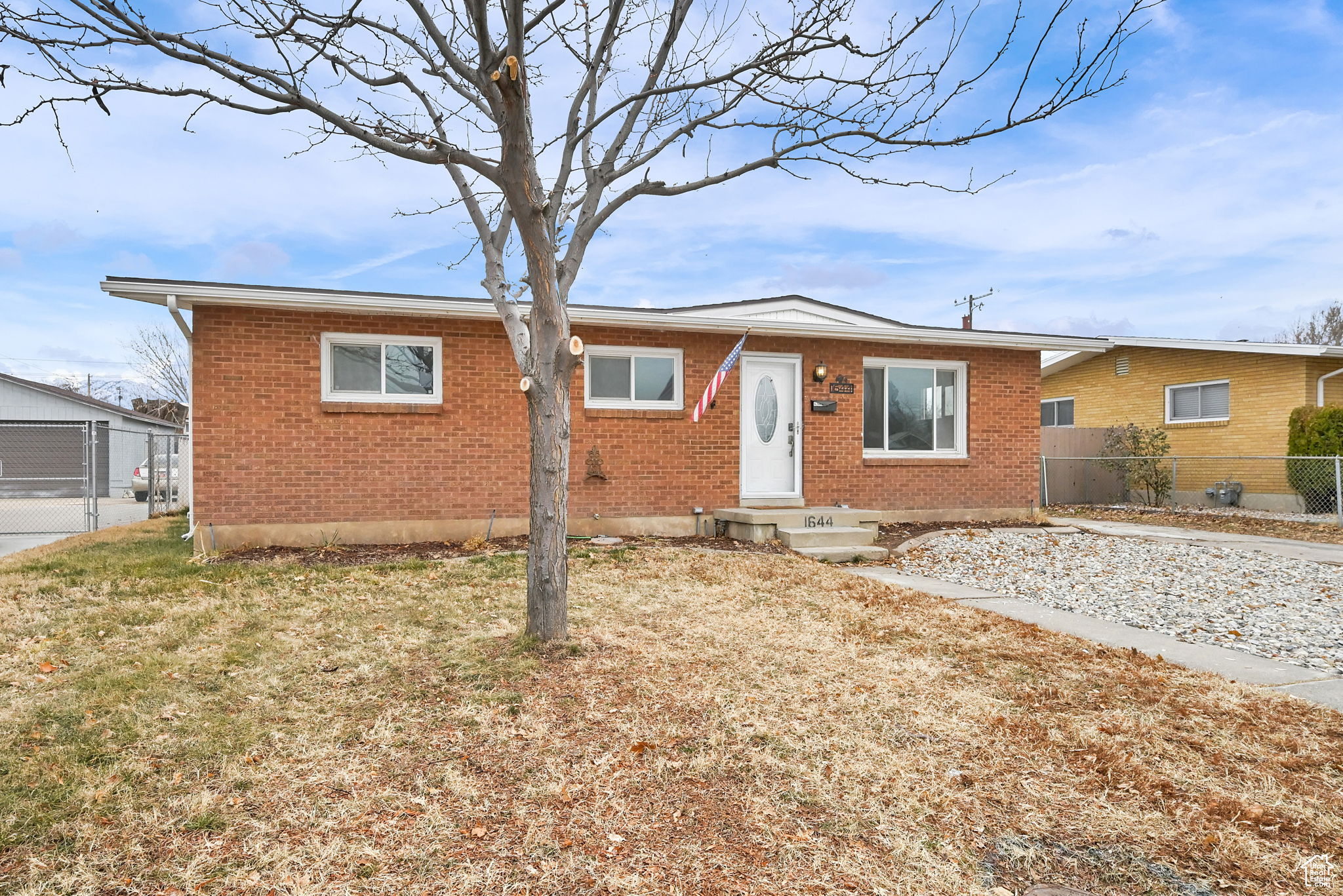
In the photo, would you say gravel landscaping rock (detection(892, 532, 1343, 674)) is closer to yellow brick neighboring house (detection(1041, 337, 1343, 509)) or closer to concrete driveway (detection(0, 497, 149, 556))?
yellow brick neighboring house (detection(1041, 337, 1343, 509))

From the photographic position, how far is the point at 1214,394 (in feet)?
54.9

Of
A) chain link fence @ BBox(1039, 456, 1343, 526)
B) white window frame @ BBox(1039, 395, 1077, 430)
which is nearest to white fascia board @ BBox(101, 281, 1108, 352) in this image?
chain link fence @ BBox(1039, 456, 1343, 526)

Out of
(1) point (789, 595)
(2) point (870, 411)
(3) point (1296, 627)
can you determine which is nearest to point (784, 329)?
(2) point (870, 411)

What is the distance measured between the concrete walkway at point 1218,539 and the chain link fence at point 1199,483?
210cm

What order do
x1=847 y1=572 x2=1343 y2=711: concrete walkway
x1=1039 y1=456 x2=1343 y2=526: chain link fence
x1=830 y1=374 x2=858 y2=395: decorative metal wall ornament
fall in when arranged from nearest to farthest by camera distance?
x1=847 y1=572 x2=1343 y2=711: concrete walkway
x1=830 y1=374 x2=858 y2=395: decorative metal wall ornament
x1=1039 y1=456 x2=1343 y2=526: chain link fence

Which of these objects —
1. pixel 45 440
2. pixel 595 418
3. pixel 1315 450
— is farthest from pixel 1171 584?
pixel 45 440

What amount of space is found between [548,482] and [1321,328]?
41074mm

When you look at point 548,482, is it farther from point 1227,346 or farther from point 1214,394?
point 1214,394

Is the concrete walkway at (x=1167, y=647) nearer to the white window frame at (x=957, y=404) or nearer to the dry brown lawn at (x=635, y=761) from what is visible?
the dry brown lawn at (x=635, y=761)

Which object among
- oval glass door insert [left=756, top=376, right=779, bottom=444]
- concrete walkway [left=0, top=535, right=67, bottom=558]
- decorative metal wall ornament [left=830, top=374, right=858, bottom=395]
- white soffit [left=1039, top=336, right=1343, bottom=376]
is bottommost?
concrete walkway [left=0, top=535, right=67, bottom=558]

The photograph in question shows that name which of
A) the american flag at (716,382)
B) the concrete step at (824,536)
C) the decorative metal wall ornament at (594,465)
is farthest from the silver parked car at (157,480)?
the concrete step at (824,536)

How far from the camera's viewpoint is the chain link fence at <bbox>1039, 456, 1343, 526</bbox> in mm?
14469

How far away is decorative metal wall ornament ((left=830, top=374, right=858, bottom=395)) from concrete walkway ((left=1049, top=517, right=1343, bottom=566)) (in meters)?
4.17

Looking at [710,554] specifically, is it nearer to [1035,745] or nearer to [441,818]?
[1035,745]
